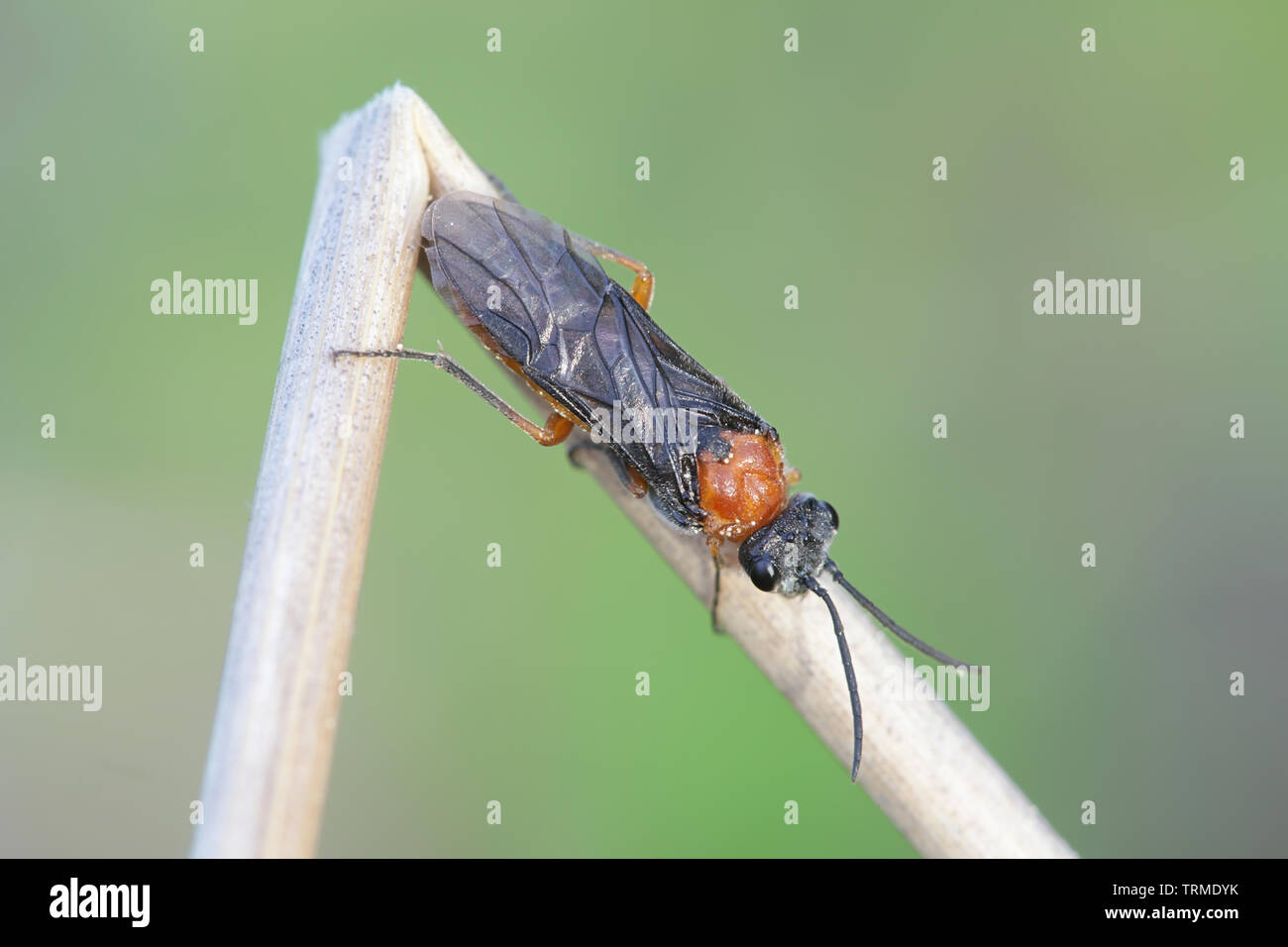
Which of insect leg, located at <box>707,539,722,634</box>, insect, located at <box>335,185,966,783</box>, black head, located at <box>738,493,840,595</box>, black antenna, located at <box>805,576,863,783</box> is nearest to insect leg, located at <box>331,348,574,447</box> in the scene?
insect, located at <box>335,185,966,783</box>

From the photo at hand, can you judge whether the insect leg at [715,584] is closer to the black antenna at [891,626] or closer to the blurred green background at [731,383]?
the black antenna at [891,626]

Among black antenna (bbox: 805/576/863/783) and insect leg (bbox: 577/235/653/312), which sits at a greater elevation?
insect leg (bbox: 577/235/653/312)

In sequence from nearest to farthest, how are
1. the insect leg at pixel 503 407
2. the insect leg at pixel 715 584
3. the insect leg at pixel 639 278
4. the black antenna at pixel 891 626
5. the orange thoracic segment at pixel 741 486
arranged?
1. the insect leg at pixel 715 584
2. the black antenna at pixel 891 626
3. the insect leg at pixel 503 407
4. the orange thoracic segment at pixel 741 486
5. the insect leg at pixel 639 278

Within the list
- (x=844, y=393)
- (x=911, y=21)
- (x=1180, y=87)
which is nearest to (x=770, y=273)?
(x=844, y=393)

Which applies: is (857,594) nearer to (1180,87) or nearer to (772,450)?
(772,450)

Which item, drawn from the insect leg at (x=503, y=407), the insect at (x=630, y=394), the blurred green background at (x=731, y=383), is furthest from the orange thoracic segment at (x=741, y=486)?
the blurred green background at (x=731, y=383)

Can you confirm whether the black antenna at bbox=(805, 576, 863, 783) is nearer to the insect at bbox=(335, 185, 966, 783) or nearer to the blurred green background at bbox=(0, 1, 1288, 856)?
the insect at bbox=(335, 185, 966, 783)

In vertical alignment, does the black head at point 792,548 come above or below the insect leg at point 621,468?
below
